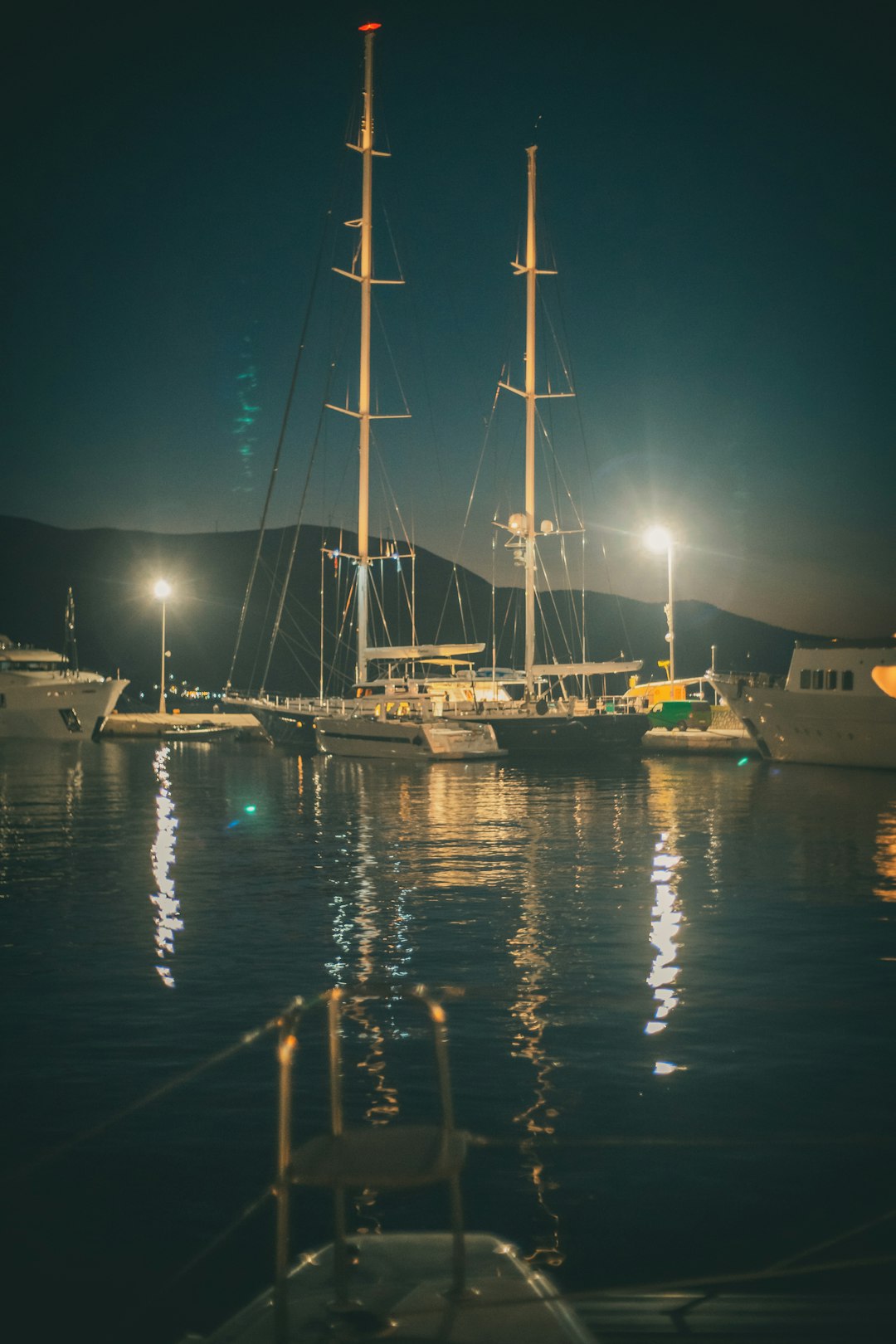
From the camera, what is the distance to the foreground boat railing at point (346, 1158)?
4.79 metres

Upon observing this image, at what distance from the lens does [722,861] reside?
26.4 m

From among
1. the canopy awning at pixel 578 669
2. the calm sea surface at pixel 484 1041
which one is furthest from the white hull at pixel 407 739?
the calm sea surface at pixel 484 1041

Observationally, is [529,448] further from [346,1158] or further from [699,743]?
[346,1158]

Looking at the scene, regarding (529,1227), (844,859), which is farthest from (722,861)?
(529,1227)

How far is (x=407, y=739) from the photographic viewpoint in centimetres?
5969

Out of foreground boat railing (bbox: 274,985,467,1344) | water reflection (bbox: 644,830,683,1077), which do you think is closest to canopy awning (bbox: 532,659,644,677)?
water reflection (bbox: 644,830,683,1077)

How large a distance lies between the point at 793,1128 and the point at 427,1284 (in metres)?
4.89

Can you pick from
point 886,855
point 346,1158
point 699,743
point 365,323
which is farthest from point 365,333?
point 346,1158

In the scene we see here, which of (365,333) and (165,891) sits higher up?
(365,333)

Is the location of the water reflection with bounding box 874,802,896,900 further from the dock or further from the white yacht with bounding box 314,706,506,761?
the dock

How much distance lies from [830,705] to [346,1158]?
5479 cm

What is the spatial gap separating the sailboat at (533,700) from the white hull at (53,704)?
3269 centimetres

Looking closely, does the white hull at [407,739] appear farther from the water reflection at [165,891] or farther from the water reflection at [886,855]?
the water reflection at [886,855]

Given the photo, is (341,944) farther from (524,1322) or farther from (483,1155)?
(524,1322)
